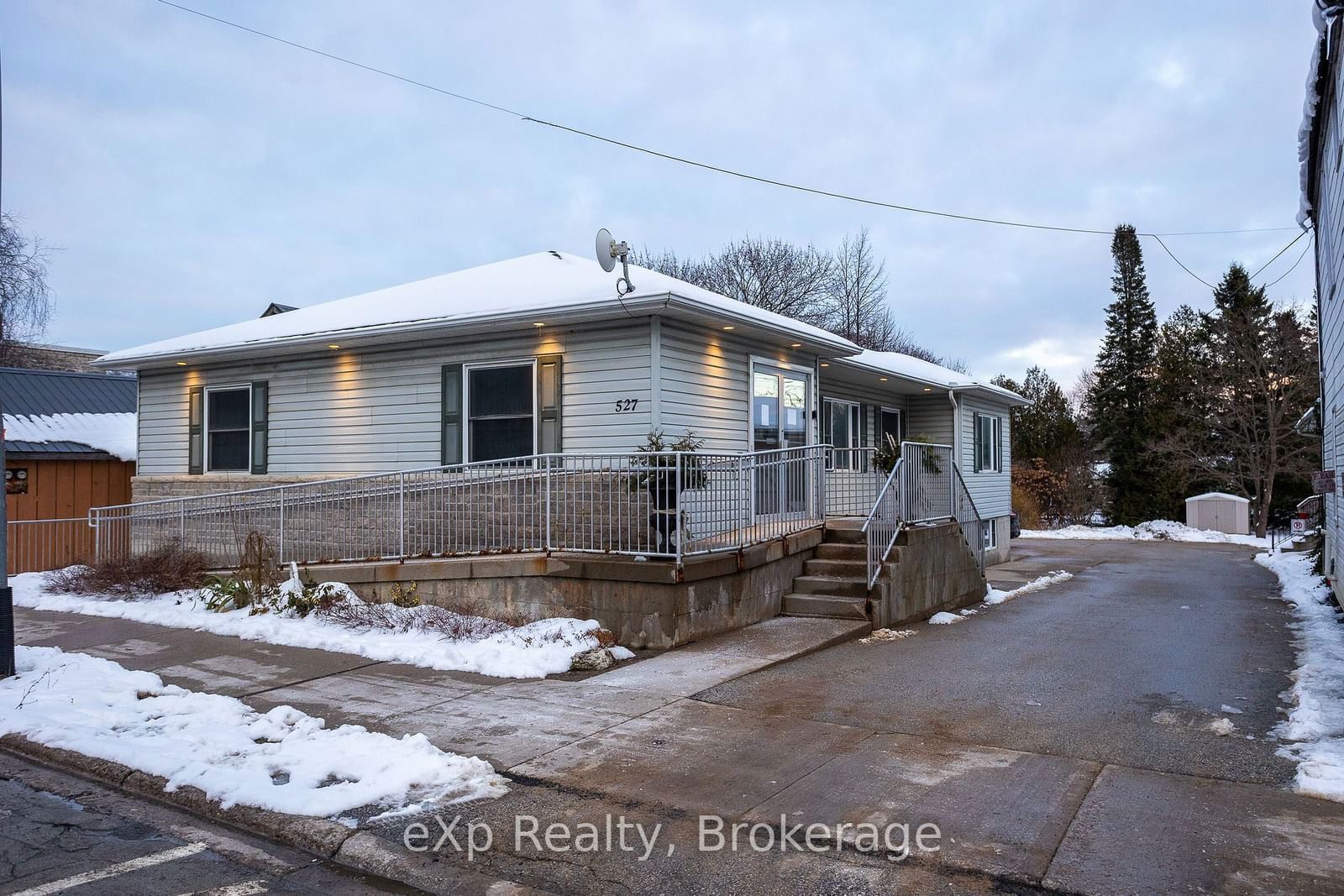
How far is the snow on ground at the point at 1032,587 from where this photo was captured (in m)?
14.1

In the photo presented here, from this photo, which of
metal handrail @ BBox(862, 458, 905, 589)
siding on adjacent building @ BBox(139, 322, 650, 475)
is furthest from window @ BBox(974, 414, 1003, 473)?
siding on adjacent building @ BBox(139, 322, 650, 475)

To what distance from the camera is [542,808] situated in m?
4.75

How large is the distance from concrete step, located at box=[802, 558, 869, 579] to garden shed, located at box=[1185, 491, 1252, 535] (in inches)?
1027

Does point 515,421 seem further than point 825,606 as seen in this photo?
Yes

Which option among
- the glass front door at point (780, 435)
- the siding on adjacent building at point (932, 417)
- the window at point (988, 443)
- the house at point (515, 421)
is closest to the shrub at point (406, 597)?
the house at point (515, 421)

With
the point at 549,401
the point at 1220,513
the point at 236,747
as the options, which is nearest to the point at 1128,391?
the point at 1220,513

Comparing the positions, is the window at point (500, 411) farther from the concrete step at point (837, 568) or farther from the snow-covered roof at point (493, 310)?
the concrete step at point (837, 568)

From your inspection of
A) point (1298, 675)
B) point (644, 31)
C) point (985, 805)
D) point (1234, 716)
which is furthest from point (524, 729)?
point (644, 31)

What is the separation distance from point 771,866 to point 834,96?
55.5 feet

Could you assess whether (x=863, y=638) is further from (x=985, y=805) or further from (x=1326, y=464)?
(x=1326, y=464)

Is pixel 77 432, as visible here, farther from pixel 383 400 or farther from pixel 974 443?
pixel 974 443

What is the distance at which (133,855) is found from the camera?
4340 millimetres

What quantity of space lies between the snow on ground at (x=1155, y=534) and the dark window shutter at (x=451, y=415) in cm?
2463

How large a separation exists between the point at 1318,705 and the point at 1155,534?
26886 mm
